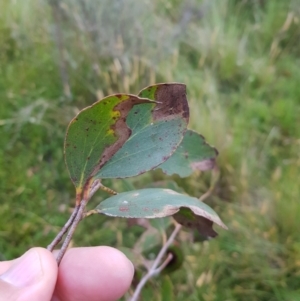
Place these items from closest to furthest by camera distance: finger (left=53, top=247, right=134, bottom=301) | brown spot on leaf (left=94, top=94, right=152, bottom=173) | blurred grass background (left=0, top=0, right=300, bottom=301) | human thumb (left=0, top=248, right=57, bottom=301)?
brown spot on leaf (left=94, top=94, right=152, bottom=173)
human thumb (left=0, top=248, right=57, bottom=301)
finger (left=53, top=247, right=134, bottom=301)
blurred grass background (left=0, top=0, right=300, bottom=301)

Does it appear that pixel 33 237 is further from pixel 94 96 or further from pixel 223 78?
pixel 223 78

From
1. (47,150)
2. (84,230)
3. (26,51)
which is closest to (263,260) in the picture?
(84,230)

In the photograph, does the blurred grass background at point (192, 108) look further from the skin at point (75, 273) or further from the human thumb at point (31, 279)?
the human thumb at point (31, 279)

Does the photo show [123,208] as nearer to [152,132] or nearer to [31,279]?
[152,132]

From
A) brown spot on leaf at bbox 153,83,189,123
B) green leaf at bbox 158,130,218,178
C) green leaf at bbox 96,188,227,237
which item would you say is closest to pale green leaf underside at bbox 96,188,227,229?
green leaf at bbox 96,188,227,237

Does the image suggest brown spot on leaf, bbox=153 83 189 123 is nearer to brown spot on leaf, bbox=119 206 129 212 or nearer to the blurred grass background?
brown spot on leaf, bbox=119 206 129 212
